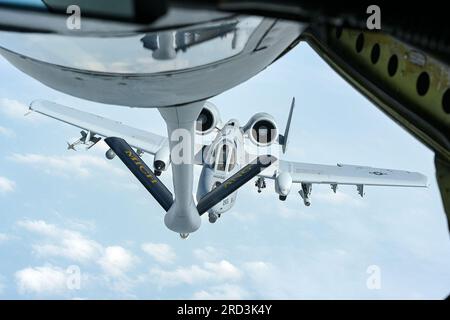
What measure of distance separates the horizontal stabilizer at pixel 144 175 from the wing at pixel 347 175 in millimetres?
7268

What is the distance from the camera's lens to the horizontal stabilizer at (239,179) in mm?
7340

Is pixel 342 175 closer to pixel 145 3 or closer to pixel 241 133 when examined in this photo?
pixel 241 133

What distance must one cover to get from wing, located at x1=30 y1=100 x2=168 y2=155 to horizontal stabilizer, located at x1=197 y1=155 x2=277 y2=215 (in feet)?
18.9

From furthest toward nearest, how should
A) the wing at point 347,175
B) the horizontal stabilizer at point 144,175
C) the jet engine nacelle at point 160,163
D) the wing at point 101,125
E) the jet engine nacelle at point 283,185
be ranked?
the wing at point 347,175 < the wing at point 101,125 < the jet engine nacelle at point 283,185 < the jet engine nacelle at point 160,163 < the horizontal stabilizer at point 144,175

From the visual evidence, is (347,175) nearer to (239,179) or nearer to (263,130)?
(263,130)

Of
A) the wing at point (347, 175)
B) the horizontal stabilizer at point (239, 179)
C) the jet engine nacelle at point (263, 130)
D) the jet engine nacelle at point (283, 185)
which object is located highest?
the jet engine nacelle at point (263, 130)

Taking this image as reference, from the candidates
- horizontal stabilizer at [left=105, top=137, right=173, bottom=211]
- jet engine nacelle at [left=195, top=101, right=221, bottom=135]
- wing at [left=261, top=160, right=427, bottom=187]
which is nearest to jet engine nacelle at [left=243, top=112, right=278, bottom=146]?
jet engine nacelle at [left=195, top=101, right=221, bottom=135]

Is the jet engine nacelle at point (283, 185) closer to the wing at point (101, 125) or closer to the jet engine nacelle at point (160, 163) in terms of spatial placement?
the jet engine nacelle at point (160, 163)

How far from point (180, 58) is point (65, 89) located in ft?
2.00

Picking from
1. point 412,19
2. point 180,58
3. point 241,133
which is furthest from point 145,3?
point 241,133

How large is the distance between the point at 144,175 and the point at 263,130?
6.27 metres

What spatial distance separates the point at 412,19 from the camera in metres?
0.82

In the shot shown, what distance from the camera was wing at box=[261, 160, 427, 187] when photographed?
587 inches

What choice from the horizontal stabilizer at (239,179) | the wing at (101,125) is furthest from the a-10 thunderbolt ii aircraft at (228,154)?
the horizontal stabilizer at (239,179)
